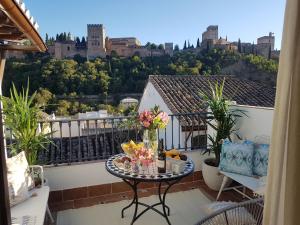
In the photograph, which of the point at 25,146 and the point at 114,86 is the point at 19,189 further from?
the point at 114,86

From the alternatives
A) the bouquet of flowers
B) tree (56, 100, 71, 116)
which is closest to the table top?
the bouquet of flowers

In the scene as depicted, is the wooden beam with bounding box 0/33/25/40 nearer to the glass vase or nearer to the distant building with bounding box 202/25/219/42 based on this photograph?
the glass vase

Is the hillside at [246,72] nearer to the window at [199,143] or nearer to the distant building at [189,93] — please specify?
the distant building at [189,93]

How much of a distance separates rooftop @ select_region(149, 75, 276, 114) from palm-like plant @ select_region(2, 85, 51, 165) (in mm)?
5644

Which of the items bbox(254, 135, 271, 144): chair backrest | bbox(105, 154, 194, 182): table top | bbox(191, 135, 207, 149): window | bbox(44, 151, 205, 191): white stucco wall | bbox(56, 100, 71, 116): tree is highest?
bbox(254, 135, 271, 144): chair backrest

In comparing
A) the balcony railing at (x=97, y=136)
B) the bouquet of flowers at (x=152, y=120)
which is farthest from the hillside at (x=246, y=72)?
the bouquet of flowers at (x=152, y=120)

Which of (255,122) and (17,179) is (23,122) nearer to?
(17,179)

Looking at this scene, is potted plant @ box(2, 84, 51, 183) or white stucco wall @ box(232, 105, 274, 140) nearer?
potted plant @ box(2, 84, 51, 183)

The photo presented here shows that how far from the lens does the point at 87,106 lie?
14.4 meters

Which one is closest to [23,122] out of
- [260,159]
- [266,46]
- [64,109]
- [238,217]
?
[238,217]

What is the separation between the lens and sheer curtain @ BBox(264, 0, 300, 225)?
0.60 meters

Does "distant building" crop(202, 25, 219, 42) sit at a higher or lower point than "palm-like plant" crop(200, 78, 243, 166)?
higher

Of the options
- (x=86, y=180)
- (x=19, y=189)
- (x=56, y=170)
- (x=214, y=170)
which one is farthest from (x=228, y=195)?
(x=19, y=189)

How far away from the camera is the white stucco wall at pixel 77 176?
9.83 feet
